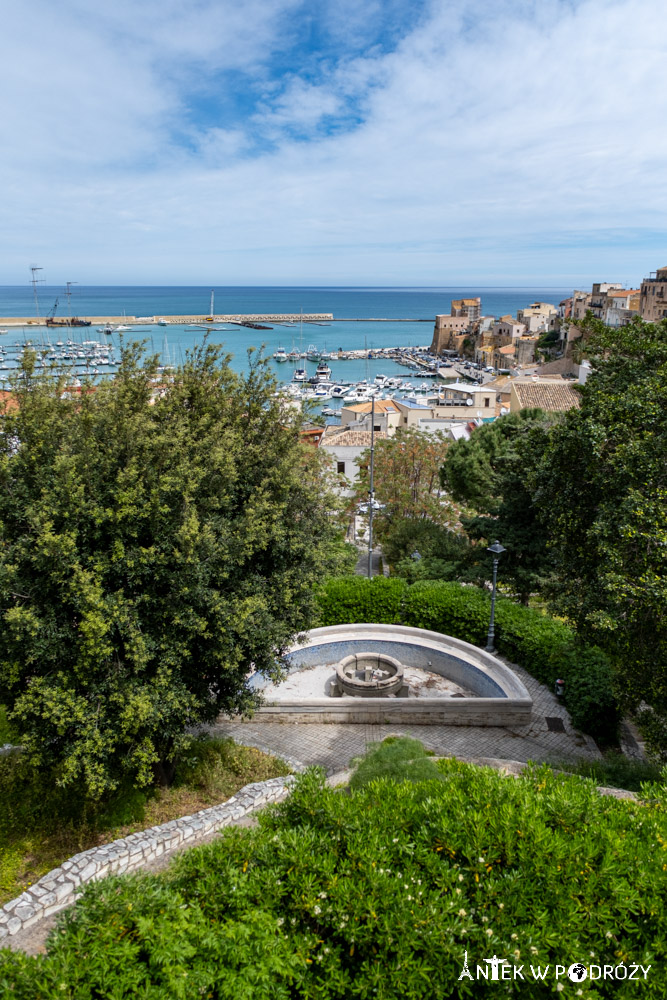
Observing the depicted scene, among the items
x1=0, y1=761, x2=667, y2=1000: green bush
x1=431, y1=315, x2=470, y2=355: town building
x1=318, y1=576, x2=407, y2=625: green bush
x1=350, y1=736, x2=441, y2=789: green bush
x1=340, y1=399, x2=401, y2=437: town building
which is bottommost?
x1=318, y1=576, x2=407, y2=625: green bush

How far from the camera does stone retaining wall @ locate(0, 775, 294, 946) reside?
7.74 meters

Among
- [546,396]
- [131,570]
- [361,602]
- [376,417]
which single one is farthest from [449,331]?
[131,570]

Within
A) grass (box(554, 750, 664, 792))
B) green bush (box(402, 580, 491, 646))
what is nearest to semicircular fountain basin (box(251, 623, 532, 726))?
green bush (box(402, 580, 491, 646))

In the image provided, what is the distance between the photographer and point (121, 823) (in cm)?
978

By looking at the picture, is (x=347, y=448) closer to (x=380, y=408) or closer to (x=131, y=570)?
(x=380, y=408)

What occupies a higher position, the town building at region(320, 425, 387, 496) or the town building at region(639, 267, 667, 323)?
the town building at region(639, 267, 667, 323)

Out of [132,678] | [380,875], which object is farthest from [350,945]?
[132,678]

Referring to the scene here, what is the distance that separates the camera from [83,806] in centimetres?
998

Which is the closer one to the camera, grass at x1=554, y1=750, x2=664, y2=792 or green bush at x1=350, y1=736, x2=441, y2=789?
green bush at x1=350, y1=736, x2=441, y2=789

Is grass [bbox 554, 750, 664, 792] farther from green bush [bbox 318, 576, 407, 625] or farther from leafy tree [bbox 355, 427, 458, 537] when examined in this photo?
leafy tree [bbox 355, 427, 458, 537]

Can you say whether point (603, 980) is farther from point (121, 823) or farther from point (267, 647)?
point (121, 823)

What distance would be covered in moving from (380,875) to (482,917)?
38.5 inches

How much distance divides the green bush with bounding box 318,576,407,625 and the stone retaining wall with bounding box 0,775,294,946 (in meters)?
8.25

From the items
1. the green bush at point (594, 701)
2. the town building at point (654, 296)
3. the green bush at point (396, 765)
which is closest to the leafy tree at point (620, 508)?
the green bush at point (594, 701)
